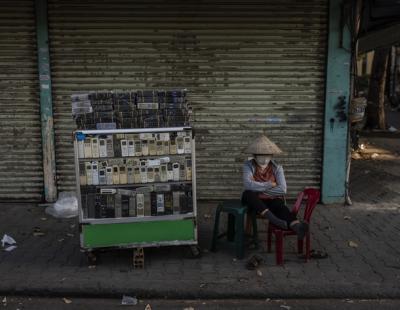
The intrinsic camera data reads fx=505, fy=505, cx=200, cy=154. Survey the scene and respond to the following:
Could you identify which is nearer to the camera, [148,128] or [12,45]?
[148,128]

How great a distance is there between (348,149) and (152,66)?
10.5 ft

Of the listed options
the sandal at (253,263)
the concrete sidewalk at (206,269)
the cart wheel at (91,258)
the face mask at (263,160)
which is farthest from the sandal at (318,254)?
the cart wheel at (91,258)

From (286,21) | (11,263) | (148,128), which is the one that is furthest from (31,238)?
(286,21)

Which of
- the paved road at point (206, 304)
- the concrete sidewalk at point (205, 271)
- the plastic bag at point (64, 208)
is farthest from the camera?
the plastic bag at point (64, 208)

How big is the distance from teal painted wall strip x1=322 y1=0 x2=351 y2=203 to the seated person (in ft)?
7.59

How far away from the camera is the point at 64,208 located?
7.09m

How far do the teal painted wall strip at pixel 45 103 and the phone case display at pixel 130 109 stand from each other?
2678mm

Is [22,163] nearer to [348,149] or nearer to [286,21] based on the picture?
[286,21]

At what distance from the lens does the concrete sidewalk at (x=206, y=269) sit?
4602mm

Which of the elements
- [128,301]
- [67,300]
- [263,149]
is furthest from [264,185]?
[67,300]

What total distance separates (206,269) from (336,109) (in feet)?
11.8

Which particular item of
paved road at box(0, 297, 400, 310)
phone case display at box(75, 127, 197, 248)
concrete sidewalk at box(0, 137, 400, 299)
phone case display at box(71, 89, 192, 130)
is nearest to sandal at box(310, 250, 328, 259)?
concrete sidewalk at box(0, 137, 400, 299)

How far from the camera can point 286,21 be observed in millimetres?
7391

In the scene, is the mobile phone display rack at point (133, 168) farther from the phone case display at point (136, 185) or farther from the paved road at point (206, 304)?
the paved road at point (206, 304)
